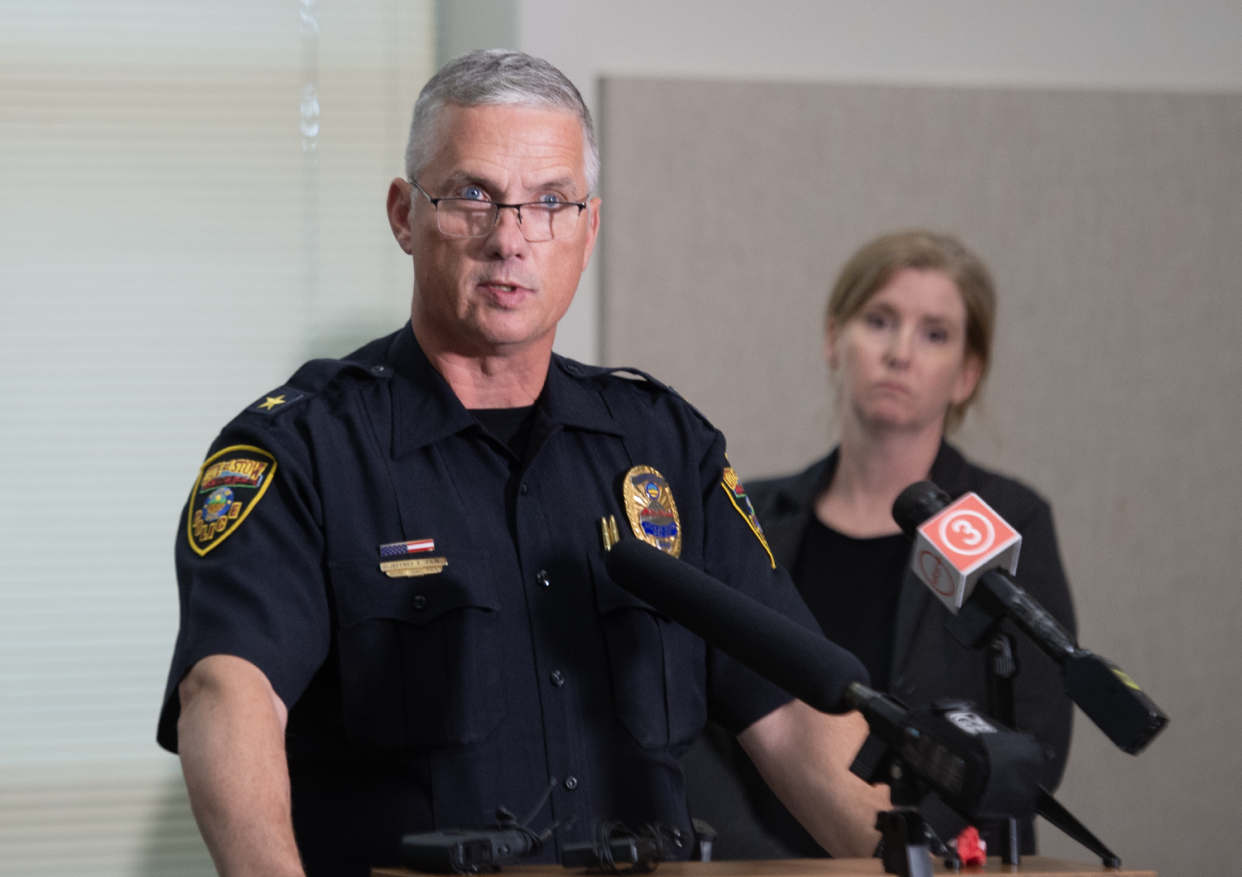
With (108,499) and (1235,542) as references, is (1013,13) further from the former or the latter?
(108,499)

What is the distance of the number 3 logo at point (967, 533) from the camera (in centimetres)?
100

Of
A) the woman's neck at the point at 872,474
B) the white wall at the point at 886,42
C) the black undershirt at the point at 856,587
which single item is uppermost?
the white wall at the point at 886,42

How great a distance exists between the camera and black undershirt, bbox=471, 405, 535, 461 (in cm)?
147

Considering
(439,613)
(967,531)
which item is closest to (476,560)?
(439,613)

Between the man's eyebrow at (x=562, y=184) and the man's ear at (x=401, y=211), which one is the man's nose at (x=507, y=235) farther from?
the man's ear at (x=401, y=211)

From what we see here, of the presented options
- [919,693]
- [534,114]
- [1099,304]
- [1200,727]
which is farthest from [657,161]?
[1200,727]

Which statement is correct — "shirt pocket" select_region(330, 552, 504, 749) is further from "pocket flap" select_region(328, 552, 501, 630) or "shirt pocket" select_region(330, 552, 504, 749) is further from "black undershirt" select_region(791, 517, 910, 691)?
"black undershirt" select_region(791, 517, 910, 691)

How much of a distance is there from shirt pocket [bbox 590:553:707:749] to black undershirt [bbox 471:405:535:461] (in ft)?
0.51

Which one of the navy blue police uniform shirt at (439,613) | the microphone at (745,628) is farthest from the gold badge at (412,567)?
the microphone at (745,628)

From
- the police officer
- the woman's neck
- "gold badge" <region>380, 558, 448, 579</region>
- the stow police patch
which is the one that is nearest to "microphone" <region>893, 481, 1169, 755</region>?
the police officer

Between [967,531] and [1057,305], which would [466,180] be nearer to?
[967,531]

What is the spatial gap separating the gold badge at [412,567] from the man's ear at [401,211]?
0.38m

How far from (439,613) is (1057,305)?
2148mm

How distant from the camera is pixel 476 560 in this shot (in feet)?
4.41
